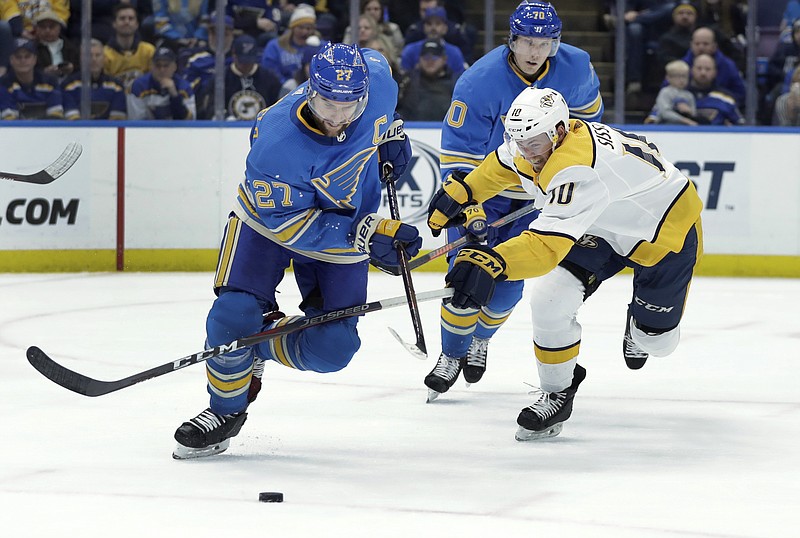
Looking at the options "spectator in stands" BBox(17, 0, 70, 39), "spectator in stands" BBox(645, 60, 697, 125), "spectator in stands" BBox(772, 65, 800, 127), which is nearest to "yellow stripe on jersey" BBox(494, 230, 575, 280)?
"spectator in stands" BBox(645, 60, 697, 125)

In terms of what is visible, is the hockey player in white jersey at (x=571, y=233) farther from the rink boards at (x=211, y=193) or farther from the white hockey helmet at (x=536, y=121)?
the rink boards at (x=211, y=193)

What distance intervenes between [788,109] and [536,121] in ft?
16.0

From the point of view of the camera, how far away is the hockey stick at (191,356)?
3.24 metres

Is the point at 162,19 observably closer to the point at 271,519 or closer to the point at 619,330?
the point at 619,330

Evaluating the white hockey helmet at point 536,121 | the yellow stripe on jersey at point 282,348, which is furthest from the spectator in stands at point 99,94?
the white hockey helmet at point 536,121

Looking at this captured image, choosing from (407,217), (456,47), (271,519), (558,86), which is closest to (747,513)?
(271,519)

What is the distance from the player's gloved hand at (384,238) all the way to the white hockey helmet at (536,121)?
353mm

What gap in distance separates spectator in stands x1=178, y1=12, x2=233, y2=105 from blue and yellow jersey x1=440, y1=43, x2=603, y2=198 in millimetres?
3556

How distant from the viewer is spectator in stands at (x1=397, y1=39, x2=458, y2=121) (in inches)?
305

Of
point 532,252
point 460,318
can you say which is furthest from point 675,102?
point 532,252

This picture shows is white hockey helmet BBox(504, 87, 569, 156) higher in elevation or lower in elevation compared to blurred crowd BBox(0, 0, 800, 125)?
higher

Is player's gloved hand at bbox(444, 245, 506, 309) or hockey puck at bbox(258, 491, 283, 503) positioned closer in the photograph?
hockey puck at bbox(258, 491, 283, 503)

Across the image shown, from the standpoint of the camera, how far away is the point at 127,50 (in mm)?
7723

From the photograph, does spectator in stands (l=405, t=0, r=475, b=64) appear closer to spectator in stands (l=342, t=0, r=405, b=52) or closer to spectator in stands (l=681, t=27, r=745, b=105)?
spectator in stands (l=342, t=0, r=405, b=52)
